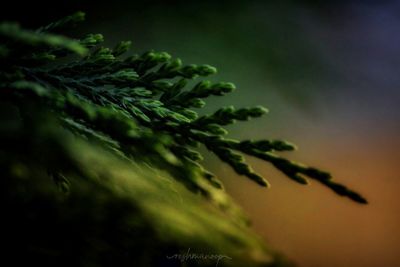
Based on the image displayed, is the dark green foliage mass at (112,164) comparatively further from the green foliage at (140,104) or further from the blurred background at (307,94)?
the blurred background at (307,94)

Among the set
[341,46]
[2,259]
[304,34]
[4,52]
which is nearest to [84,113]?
[4,52]

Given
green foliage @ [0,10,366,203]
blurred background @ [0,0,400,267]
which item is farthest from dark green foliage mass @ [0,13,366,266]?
blurred background @ [0,0,400,267]

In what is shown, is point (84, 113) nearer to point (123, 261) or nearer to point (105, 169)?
point (105, 169)

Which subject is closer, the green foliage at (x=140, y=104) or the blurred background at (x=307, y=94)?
the green foliage at (x=140, y=104)

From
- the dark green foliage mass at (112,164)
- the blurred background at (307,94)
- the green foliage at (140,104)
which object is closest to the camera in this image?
the dark green foliage mass at (112,164)

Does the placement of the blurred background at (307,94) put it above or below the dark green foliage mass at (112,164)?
above

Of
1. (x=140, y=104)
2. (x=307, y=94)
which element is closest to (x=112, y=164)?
(x=140, y=104)

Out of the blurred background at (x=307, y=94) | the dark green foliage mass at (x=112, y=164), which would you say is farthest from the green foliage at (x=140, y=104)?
the blurred background at (x=307, y=94)
